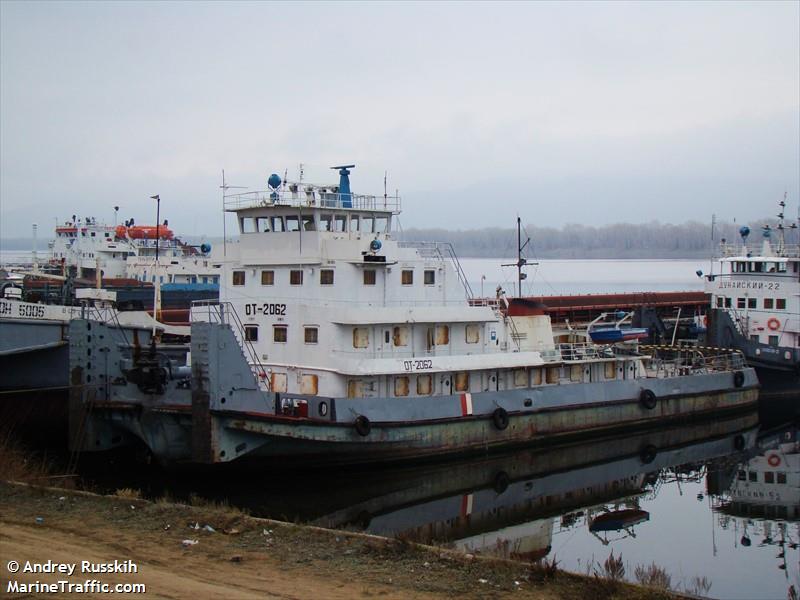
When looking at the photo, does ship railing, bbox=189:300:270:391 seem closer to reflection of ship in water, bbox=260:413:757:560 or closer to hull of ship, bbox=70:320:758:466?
hull of ship, bbox=70:320:758:466

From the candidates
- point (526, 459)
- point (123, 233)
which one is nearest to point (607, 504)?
point (526, 459)

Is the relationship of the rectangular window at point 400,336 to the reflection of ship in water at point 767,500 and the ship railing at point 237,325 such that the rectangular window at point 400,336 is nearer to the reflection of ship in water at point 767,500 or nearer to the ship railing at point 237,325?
the ship railing at point 237,325

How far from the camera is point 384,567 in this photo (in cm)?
1105

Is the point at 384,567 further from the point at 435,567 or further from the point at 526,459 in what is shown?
the point at 526,459

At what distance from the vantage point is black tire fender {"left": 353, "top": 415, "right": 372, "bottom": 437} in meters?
19.7

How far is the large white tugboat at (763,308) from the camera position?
3170cm

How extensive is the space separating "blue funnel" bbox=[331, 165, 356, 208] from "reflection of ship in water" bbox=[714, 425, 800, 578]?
1103 cm

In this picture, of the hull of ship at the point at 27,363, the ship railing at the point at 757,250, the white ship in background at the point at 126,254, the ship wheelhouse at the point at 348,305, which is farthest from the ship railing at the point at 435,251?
the white ship in background at the point at 126,254

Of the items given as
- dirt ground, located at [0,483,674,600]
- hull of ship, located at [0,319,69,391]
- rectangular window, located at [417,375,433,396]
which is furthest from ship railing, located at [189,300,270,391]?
dirt ground, located at [0,483,674,600]

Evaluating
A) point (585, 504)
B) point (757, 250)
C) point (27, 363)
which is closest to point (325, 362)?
point (585, 504)

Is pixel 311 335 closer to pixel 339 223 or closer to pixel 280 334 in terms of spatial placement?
pixel 280 334

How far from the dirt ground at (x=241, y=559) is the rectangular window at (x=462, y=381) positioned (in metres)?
9.71

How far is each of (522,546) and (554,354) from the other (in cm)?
889

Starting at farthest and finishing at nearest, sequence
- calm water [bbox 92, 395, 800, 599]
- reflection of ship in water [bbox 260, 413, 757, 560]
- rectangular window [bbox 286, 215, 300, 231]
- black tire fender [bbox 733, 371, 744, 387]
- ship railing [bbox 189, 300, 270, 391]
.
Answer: black tire fender [bbox 733, 371, 744, 387] → rectangular window [bbox 286, 215, 300, 231] → ship railing [bbox 189, 300, 270, 391] → reflection of ship in water [bbox 260, 413, 757, 560] → calm water [bbox 92, 395, 800, 599]
